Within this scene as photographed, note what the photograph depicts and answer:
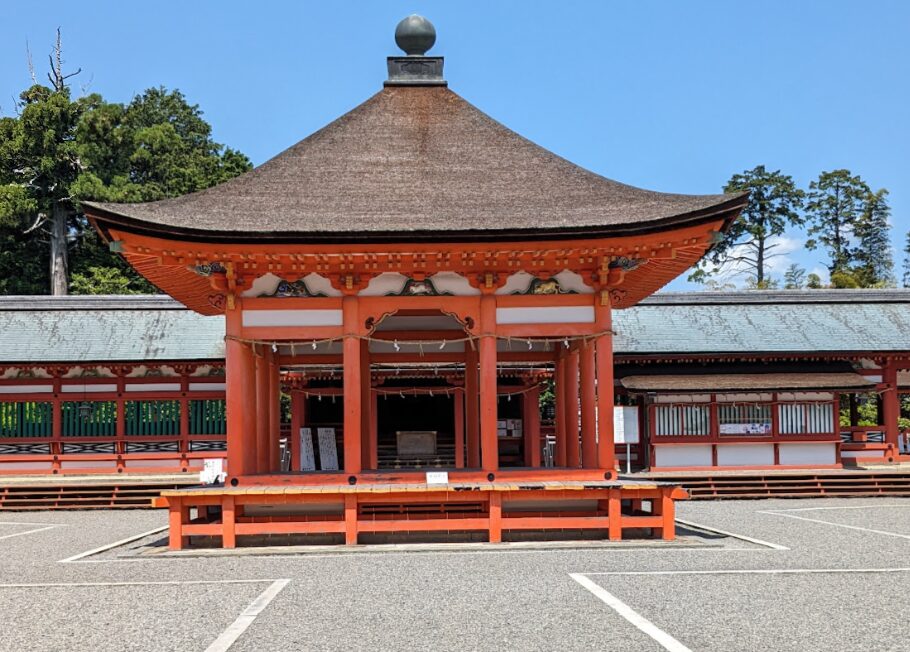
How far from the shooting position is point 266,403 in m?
14.7

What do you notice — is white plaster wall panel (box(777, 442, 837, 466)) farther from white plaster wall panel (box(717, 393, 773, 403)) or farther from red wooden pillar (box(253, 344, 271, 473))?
red wooden pillar (box(253, 344, 271, 473))

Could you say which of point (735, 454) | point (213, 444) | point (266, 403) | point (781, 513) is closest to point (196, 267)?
point (266, 403)

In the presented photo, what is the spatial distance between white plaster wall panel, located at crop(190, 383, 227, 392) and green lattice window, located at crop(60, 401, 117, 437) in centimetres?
184

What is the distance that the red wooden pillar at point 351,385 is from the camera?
41.0 ft

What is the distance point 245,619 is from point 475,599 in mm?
1814

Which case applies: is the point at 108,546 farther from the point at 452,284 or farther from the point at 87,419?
the point at 87,419

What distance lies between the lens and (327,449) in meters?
22.0

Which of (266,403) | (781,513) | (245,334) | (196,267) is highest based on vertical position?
(196,267)

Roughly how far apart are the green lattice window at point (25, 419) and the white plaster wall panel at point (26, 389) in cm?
27

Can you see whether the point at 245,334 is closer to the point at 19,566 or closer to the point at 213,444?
the point at 19,566

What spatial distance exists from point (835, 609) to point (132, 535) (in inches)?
384

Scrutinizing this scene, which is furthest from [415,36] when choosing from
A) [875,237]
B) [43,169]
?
[875,237]

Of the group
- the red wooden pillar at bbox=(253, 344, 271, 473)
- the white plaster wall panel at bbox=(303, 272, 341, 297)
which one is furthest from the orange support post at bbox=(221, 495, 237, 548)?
the white plaster wall panel at bbox=(303, 272, 341, 297)

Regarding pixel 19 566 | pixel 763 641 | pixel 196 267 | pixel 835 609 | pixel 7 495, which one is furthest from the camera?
pixel 7 495
